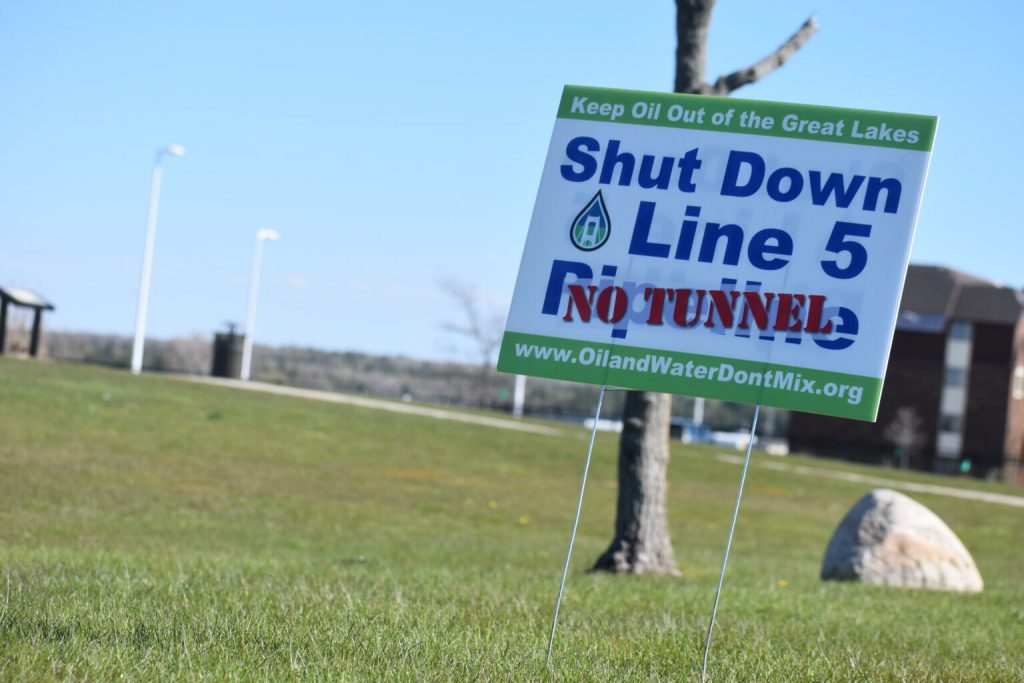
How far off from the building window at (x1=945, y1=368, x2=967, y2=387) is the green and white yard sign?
216ft

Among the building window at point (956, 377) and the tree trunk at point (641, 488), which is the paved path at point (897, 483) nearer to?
the tree trunk at point (641, 488)

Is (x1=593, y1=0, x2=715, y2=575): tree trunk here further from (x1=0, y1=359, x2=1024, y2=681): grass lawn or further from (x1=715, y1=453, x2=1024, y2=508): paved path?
(x1=715, y1=453, x2=1024, y2=508): paved path

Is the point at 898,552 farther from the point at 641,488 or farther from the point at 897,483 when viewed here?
the point at 897,483

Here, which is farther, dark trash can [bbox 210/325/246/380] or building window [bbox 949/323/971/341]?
building window [bbox 949/323/971/341]

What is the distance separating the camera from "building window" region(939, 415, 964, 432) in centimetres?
6706

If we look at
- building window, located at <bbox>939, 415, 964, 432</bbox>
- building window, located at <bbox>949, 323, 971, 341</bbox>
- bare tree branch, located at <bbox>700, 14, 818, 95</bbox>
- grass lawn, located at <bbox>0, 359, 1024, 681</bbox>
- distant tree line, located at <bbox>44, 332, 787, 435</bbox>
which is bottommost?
distant tree line, located at <bbox>44, 332, 787, 435</bbox>

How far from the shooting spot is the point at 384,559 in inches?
562

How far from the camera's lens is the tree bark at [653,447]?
1253 centimetres

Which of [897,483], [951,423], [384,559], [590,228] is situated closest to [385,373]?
[951,423]

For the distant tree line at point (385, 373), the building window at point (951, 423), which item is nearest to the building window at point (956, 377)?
the building window at point (951, 423)

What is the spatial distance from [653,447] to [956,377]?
195 ft

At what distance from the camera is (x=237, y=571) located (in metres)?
9.32

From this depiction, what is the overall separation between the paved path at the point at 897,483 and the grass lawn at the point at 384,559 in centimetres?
155

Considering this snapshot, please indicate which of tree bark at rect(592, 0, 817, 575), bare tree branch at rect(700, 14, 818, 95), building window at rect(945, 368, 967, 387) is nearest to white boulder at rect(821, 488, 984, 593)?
tree bark at rect(592, 0, 817, 575)
